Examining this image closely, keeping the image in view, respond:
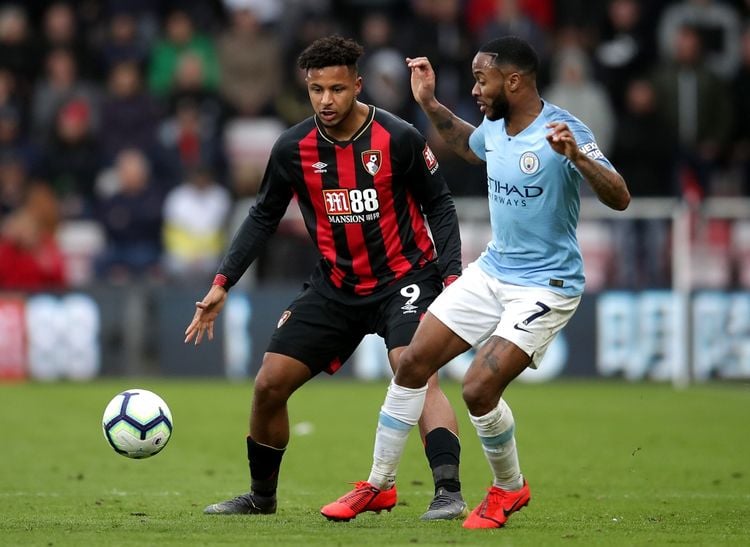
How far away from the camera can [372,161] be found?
7.86 m

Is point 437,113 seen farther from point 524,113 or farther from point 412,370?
point 412,370

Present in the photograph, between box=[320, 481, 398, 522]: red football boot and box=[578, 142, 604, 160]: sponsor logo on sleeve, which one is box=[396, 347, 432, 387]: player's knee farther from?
box=[578, 142, 604, 160]: sponsor logo on sleeve

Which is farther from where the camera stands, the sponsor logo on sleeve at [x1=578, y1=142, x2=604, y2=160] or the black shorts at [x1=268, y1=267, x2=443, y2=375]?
the black shorts at [x1=268, y1=267, x2=443, y2=375]

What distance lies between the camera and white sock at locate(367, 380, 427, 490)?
24.6 feet

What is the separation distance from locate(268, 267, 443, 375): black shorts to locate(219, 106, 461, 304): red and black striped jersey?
3.2 inches

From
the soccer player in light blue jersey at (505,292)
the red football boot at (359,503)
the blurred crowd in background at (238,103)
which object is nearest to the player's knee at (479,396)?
the soccer player in light blue jersey at (505,292)

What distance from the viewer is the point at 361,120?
7980mm

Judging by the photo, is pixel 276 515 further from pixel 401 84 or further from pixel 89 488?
pixel 401 84

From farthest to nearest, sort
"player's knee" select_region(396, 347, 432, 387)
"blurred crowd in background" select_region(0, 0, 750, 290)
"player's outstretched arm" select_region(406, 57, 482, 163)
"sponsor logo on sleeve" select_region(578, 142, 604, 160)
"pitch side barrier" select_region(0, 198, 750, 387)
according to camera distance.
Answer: "blurred crowd in background" select_region(0, 0, 750, 290)
"pitch side barrier" select_region(0, 198, 750, 387)
"player's outstretched arm" select_region(406, 57, 482, 163)
"player's knee" select_region(396, 347, 432, 387)
"sponsor logo on sleeve" select_region(578, 142, 604, 160)

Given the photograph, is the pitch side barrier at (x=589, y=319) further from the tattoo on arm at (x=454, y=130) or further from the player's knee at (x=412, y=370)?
the player's knee at (x=412, y=370)

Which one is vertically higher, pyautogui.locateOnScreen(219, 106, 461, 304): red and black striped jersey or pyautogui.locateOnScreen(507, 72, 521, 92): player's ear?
pyautogui.locateOnScreen(507, 72, 521, 92): player's ear

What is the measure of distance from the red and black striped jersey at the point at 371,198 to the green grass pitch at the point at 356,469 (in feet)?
4.55

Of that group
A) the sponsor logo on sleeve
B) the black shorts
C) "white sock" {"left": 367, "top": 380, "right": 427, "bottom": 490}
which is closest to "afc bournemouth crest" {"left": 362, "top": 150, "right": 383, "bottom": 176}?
the black shorts

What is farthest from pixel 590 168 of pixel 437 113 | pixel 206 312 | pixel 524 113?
pixel 206 312
